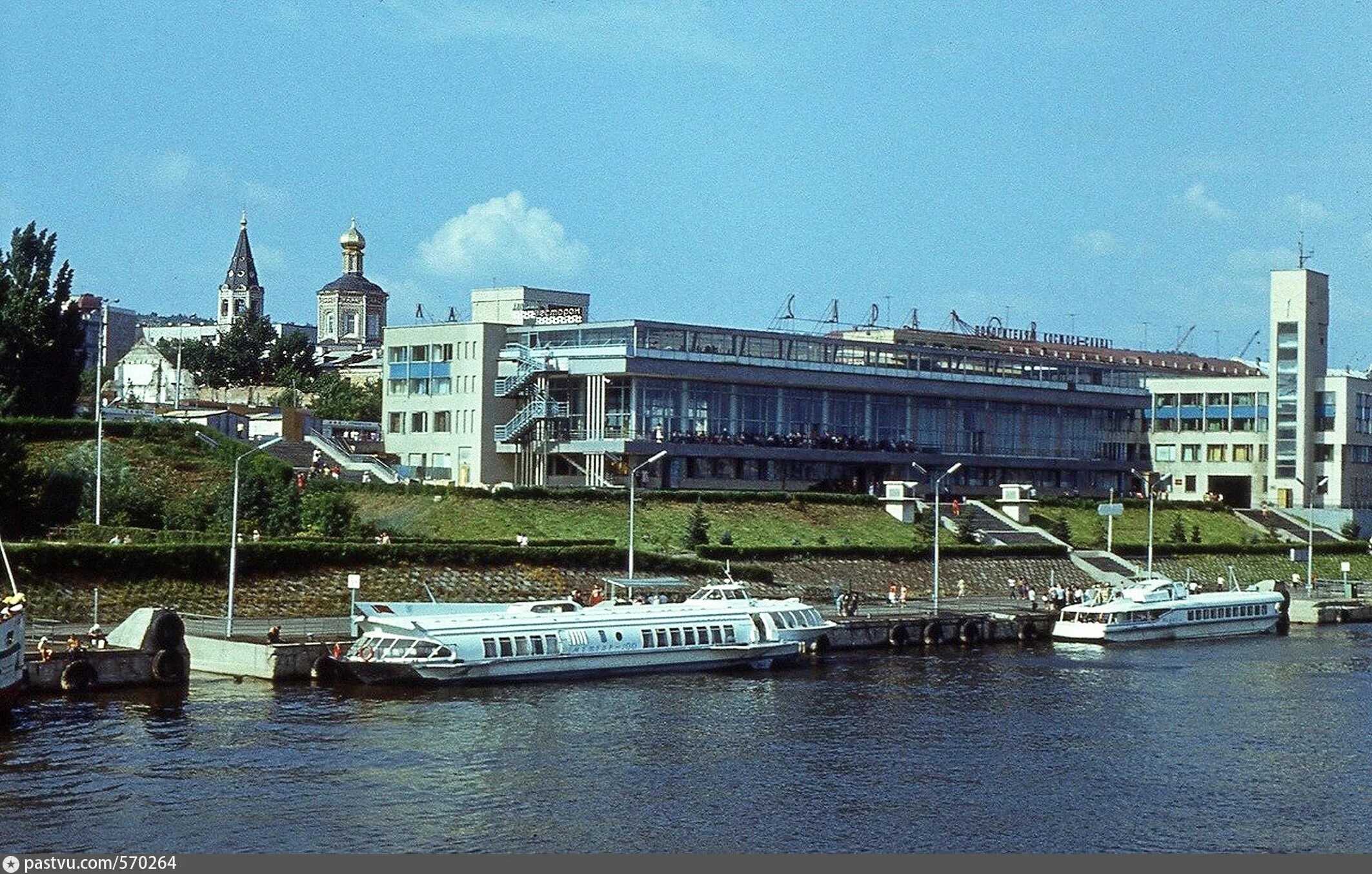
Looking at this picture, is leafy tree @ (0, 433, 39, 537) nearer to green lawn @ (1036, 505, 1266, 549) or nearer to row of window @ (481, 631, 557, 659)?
row of window @ (481, 631, 557, 659)

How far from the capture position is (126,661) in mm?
70750

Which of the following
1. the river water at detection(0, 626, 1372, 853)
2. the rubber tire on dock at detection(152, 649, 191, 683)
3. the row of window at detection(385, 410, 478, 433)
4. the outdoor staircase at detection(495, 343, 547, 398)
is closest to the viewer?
the river water at detection(0, 626, 1372, 853)

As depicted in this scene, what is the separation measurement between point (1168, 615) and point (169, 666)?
60550 mm

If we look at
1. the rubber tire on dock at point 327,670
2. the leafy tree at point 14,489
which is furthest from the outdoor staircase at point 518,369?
the rubber tire on dock at point 327,670

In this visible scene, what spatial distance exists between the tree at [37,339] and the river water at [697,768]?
174 ft

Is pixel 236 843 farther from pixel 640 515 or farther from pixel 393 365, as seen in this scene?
pixel 393 365

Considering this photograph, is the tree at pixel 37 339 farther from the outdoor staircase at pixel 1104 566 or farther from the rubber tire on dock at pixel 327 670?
the outdoor staircase at pixel 1104 566

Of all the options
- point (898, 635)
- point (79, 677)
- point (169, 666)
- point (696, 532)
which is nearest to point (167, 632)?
point (169, 666)

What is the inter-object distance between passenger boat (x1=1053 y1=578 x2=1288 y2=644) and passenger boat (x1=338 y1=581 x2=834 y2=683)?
20.1 meters

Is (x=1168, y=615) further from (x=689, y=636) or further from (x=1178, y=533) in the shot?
(x=689, y=636)

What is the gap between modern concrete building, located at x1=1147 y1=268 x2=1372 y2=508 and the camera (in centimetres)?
17038

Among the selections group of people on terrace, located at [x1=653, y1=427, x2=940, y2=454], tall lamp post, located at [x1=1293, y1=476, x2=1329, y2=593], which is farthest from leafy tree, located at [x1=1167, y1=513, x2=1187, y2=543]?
group of people on terrace, located at [x1=653, y1=427, x2=940, y2=454]

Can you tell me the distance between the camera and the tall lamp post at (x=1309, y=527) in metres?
138

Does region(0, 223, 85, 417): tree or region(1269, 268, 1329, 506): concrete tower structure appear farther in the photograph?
region(1269, 268, 1329, 506): concrete tower structure
